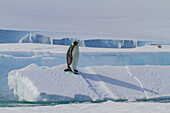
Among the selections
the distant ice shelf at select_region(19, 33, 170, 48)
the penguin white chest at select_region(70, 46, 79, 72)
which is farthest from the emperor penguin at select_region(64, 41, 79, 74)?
the distant ice shelf at select_region(19, 33, 170, 48)

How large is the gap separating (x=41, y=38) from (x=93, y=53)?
9252mm

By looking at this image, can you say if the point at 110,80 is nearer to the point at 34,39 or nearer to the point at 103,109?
the point at 103,109

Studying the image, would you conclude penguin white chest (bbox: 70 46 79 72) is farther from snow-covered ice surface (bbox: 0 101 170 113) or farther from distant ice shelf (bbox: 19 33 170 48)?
distant ice shelf (bbox: 19 33 170 48)

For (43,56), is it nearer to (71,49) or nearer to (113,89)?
(71,49)

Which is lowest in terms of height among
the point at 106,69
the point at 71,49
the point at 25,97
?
the point at 25,97

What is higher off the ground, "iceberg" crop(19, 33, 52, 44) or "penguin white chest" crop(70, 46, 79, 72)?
"iceberg" crop(19, 33, 52, 44)

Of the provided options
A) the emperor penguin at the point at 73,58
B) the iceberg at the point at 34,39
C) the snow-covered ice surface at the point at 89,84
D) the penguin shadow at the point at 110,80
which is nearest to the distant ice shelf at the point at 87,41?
the iceberg at the point at 34,39

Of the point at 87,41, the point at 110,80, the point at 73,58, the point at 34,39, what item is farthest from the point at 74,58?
the point at 87,41

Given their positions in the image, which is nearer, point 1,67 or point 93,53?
point 1,67

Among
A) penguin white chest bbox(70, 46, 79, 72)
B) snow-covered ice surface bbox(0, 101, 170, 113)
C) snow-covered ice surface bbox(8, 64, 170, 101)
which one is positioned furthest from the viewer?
penguin white chest bbox(70, 46, 79, 72)

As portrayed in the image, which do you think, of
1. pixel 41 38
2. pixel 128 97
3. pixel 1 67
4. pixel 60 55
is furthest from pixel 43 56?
pixel 41 38

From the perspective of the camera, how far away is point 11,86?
8.09 metres

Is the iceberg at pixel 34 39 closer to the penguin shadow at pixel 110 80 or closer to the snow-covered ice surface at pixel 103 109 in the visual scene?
the penguin shadow at pixel 110 80

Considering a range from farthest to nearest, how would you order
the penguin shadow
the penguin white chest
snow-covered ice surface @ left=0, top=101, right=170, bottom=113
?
the penguin white chest
the penguin shadow
snow-covered ice surface @ left=0, top=101, right=170, bottom=113
